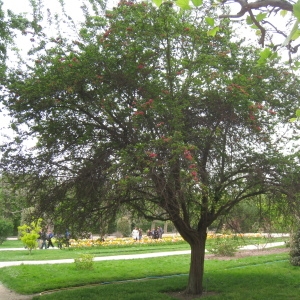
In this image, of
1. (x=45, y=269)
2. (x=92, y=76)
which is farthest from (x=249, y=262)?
(x=92, y=76)

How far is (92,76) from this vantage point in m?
8.52

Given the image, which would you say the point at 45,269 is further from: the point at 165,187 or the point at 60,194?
the point at 165,187

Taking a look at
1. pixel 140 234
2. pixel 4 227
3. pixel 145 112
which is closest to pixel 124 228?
pixel 140 234

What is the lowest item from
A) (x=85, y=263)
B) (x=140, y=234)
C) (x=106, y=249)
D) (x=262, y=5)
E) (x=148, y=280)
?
(x=148, y=280)

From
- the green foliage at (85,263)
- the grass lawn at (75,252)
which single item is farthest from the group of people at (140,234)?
the green foliage at (85,263)

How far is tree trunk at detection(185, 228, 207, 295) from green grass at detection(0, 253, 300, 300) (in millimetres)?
441

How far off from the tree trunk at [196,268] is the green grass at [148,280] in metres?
0.44

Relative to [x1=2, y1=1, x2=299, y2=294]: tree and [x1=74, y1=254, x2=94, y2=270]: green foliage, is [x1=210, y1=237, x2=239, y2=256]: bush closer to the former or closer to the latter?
[x1=74, y1=254, x2=94, y2=270]: green foliage

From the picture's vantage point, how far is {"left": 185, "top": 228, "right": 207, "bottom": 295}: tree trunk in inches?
389

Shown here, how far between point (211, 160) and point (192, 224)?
2573mm

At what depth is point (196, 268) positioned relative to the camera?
9.98 meters

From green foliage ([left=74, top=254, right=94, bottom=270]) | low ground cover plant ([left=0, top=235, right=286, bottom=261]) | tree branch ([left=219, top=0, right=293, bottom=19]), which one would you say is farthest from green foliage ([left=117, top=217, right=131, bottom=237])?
tree branch ([left=219, top=0, right=293, bottom=19])

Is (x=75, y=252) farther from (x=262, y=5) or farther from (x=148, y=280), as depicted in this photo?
(x=262, y=5)

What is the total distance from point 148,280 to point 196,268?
219cm
